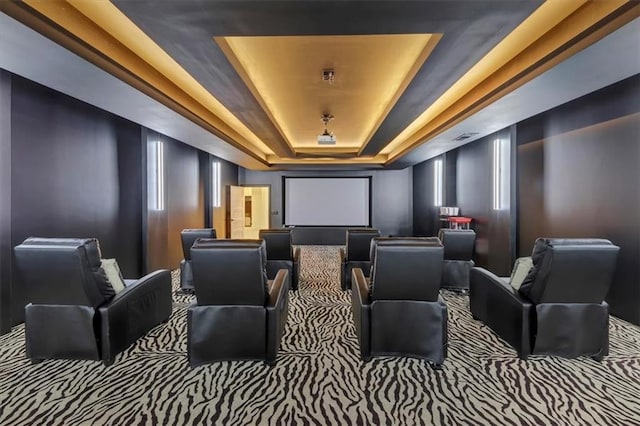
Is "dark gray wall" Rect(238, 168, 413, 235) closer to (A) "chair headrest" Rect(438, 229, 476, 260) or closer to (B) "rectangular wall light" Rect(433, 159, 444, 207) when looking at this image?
A: (B) "rectangular wall light" Rect(433, 159, 444, 207)

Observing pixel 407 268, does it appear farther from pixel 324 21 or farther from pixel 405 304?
pixel 324 21

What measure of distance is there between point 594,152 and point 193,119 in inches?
199

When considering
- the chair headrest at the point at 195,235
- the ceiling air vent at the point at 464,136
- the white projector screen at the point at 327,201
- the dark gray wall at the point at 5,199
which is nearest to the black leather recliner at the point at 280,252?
the chair headrest at the point at 195,235

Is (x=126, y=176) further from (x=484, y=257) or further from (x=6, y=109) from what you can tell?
(x=484, y=257)

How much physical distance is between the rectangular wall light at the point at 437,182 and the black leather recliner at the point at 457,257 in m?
3.36

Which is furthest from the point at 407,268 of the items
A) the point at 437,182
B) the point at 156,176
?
the point at 437,182

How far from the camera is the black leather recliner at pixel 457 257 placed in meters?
4.20

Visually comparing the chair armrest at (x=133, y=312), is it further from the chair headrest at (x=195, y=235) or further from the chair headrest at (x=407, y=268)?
the chair headrest at (x=407, y=268)

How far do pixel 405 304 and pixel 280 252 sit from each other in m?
2.39

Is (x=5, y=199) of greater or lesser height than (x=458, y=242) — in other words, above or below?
above

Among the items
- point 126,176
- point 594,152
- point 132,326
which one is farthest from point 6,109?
point 594,152

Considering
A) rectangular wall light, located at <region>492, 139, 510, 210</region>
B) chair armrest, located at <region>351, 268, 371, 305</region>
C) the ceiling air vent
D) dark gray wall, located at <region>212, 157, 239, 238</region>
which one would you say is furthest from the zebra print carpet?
dark gray wall, located at <region>212, 157, 239, 238</region>

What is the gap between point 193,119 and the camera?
4094 mm

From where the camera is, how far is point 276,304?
96.0 inches
